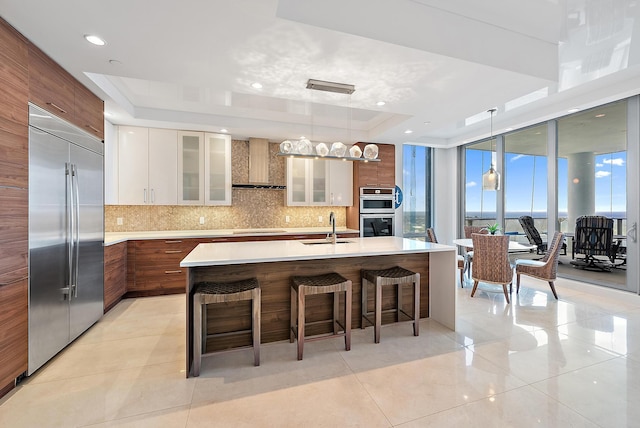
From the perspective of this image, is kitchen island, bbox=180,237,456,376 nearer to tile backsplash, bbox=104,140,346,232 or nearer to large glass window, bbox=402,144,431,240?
tile backsplash, bbox=104,140,346,232

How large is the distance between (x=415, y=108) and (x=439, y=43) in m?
1.35

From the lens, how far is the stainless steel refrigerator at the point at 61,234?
7.20 feet

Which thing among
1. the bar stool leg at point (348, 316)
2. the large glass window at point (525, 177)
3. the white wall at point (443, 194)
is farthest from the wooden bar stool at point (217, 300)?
the white wall at point (443, 194)

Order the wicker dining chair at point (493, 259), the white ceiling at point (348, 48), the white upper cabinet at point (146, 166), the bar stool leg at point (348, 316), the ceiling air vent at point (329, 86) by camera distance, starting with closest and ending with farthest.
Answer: the white ceiling at point (348, 48) → the bar stool leg at point (348, 316) → the ceiling air vent at point (329, 86) → the wicker dining chair at point (493, 259) → the white upper cabinet at point (146, 166)

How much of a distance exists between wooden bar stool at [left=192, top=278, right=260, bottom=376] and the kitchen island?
0.07 m

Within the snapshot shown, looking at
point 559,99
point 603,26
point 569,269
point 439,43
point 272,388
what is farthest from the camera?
point 569,269

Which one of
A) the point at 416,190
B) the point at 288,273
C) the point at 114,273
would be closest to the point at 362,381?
the point at 288,273

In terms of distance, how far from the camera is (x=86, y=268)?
2898 mm

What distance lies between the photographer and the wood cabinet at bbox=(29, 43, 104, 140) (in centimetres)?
Answer: 224

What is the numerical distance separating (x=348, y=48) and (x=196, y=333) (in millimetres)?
2504

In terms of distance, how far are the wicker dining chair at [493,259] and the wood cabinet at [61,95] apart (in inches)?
190

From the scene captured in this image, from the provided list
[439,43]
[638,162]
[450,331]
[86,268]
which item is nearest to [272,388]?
[450,331]

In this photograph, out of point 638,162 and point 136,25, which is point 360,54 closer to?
point 136,25

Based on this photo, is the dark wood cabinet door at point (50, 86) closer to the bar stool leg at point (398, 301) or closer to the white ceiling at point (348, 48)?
the white ceiling at point (348, 48)
